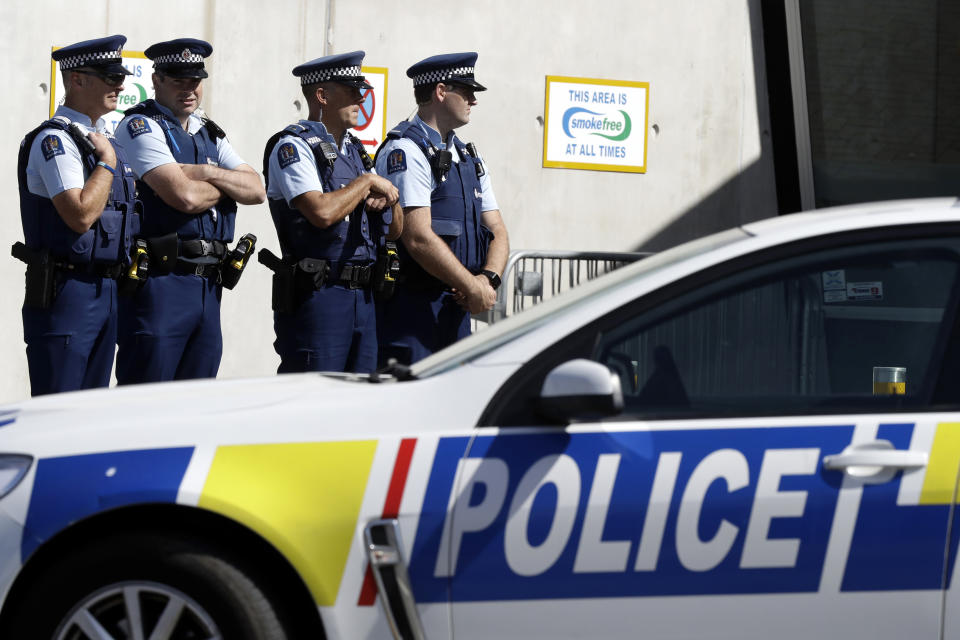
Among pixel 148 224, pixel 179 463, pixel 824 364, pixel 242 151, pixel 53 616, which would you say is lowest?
pixel 53 616

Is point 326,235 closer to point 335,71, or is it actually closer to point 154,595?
point 335,71

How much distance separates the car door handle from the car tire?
1335 mm

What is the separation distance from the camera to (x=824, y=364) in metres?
3.21

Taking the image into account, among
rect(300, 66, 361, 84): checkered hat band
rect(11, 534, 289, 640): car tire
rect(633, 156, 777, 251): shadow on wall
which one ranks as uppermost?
rect(300, 66, 361, 84): checkered hat band

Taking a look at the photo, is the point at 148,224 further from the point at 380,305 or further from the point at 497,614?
the point at 497,614

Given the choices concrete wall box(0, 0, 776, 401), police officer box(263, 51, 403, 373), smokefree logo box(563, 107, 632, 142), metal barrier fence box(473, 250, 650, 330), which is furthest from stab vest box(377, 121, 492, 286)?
smokefree logo box(563, 107, 632, 142)

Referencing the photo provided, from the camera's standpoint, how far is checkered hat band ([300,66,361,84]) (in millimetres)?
5988

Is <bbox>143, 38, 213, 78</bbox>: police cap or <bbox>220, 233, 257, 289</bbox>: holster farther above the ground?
<bbox>143, 38, 213, 78</bbox>: police cap

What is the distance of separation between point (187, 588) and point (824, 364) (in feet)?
5.30

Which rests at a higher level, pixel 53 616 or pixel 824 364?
pixel 824 364

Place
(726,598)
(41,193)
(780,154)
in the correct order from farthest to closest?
(780,154), (41,193), (726,598)

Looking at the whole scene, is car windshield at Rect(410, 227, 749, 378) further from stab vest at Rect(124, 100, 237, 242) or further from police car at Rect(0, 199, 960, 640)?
stab vest at Rect(124, 100, 237, 242)

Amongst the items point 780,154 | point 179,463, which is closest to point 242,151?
point 780,154

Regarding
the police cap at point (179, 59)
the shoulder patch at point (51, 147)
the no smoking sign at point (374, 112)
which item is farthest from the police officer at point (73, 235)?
the no smoking sign at point (374, 112)
